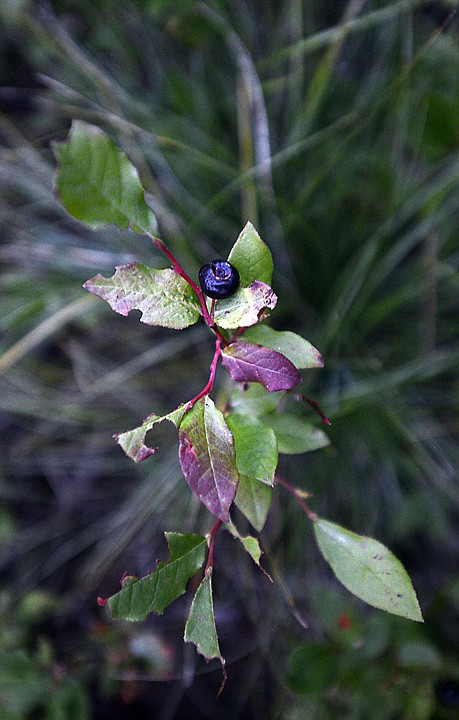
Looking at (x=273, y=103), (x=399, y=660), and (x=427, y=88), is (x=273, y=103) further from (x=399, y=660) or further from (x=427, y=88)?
(x=399, y=660)

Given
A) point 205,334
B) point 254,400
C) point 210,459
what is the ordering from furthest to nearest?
point 205,334 < point 254,400 < point 210,459

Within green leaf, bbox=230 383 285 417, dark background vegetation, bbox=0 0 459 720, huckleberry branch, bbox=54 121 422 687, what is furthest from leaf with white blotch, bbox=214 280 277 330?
dark background vegetation, bbox=0 0 459 720

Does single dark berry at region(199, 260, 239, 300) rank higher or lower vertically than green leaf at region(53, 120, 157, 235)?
lower

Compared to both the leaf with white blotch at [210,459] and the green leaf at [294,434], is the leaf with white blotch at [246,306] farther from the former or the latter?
the green leaf at [294,434]

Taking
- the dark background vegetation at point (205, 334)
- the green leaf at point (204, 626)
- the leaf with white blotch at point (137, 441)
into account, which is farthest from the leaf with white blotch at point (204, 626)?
the dark background vegetation at point (205, 334)

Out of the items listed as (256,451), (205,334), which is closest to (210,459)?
(256,451)

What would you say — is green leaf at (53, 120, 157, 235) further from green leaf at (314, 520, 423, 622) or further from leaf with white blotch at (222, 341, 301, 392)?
green leaf at (314, 520, 423, 622)

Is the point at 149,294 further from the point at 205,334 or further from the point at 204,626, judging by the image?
the point at 205,334
